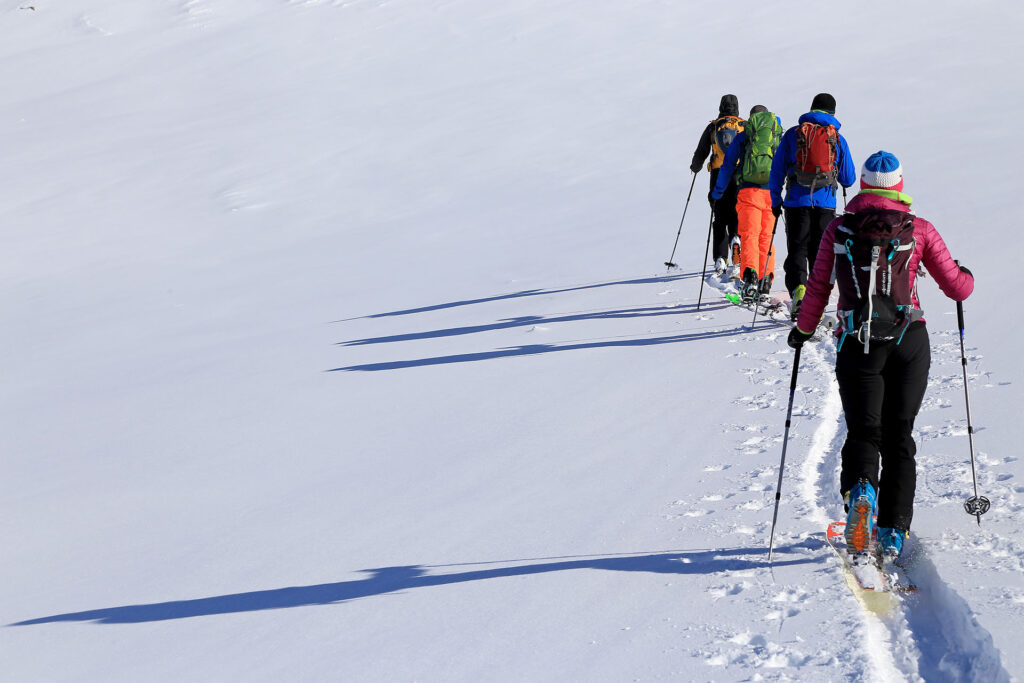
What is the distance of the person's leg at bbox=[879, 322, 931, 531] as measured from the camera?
4488 millimetres

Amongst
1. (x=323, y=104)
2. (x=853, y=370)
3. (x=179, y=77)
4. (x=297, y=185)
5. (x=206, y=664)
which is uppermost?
(x=179, y=77)

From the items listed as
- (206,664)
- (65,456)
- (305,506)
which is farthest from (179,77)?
(206,664)

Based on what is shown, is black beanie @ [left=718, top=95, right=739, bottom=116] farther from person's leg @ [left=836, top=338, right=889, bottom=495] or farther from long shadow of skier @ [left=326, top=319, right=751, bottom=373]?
person's leg @ [left=836, top=338, right=889, bottom=495]

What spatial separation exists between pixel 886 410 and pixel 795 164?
402cm

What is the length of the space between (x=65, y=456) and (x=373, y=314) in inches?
171

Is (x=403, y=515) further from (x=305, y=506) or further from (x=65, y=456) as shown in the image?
(x=65, y=456)

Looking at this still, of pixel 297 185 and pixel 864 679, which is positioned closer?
pixel 864 679

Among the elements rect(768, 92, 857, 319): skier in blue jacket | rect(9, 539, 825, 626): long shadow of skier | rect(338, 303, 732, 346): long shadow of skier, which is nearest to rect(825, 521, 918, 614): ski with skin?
rect(9, 539, 825, 626): long shadow of skier

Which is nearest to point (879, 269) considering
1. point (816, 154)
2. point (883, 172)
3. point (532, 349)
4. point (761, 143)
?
point (883, 172)

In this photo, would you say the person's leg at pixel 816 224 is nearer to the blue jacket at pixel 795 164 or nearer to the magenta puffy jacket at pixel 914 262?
the blue jacket at pixel 795 164

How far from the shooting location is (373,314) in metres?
12.3

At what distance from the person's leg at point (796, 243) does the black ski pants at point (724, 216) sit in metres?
1.61

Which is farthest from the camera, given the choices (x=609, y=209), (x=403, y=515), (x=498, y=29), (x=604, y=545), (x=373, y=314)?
(x=498, y=29)

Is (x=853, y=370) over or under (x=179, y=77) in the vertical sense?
under
